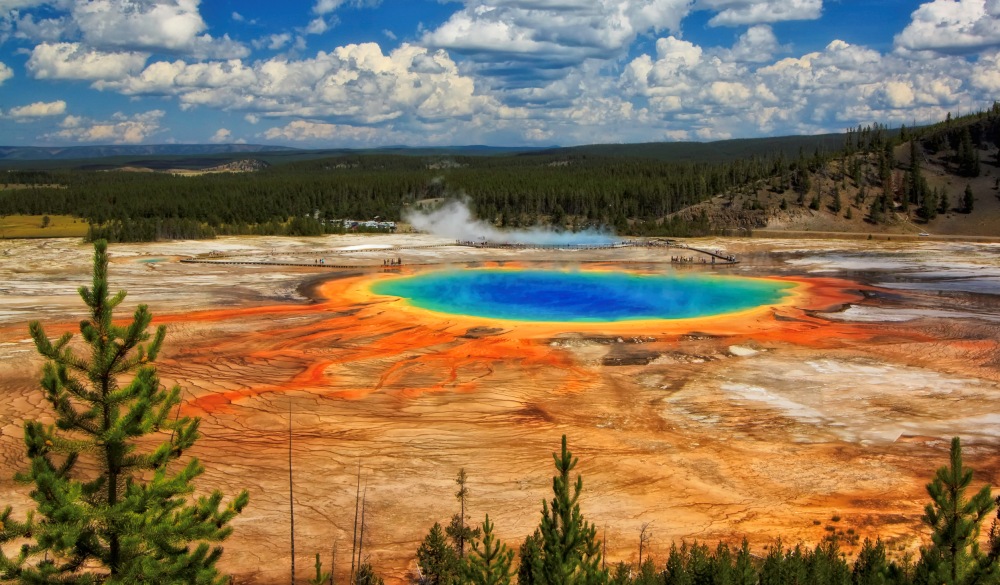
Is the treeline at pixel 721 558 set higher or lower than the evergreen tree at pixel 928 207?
lower

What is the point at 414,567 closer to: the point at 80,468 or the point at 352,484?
the point at 352,484

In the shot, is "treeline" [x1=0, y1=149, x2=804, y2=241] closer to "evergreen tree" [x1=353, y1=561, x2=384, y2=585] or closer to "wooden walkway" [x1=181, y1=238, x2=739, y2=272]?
"wooden walkway" [x1=181, y1=238, x2=739, y2=272]

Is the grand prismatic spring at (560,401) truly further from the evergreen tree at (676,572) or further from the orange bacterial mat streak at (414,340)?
the evergreen tree at (676,572)

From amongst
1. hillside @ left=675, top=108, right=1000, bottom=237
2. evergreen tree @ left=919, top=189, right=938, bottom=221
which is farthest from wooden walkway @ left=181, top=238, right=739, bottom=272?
evergreen tree @ left=919, top=189, right=938, bottom=221

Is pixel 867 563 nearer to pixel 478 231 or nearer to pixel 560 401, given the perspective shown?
pixel 560 401

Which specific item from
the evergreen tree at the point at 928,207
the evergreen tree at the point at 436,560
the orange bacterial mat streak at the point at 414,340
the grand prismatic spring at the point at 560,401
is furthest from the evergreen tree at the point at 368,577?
the evergreen tree at the point at 928,207

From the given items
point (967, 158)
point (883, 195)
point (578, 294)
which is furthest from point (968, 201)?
point (578, 294)
